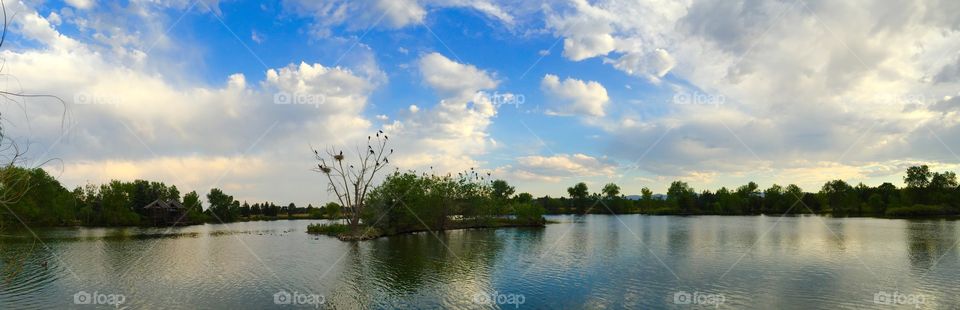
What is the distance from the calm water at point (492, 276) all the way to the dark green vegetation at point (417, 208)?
59.5 feet

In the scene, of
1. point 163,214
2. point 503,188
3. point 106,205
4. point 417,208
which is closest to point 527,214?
point 417,208

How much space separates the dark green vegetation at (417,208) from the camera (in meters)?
69.1

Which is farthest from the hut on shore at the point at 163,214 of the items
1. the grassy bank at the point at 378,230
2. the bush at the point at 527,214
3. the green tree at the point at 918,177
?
the green tree at the point at 918,177

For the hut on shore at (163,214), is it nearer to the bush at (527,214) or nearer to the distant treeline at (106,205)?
the distant treeline at (106,205)

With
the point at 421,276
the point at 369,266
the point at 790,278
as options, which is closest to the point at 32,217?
the point at 369,266

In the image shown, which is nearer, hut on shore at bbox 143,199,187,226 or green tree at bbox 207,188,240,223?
hut on shore at bbox 143,199,187,226

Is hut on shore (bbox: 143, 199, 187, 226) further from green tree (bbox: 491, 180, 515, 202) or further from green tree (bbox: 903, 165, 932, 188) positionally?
green tree (bbox: 903, 165, 932, 188)

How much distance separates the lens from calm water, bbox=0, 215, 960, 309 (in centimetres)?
2483

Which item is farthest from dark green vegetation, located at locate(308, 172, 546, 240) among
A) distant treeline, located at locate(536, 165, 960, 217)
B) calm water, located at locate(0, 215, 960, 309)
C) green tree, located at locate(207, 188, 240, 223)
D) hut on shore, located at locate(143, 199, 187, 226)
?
distant treeline, located at locate(536, 165, 960, 217)

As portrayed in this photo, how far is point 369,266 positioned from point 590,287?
1681 cm

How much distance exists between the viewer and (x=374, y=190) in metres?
72.2

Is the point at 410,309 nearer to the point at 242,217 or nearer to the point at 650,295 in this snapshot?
the point at 650,295

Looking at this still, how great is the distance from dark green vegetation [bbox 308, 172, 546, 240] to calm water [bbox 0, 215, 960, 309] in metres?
18.1

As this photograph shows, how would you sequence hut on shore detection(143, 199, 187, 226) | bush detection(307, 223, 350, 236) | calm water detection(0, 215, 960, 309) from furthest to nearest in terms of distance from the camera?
hut on shore detection(143, 199, 187, 226), bush detection(307, 223, 350, 236), calm water detection(0, 215, 960, 309)
